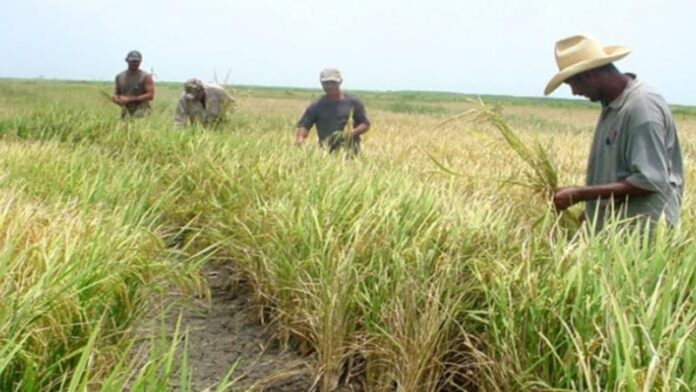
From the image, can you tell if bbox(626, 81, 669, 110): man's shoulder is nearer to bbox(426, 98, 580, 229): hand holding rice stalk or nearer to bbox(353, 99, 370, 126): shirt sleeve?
bbox(426, 98, 580, 229): hand holding rice stalk

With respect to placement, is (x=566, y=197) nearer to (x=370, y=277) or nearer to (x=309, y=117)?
(x=370, y=277)

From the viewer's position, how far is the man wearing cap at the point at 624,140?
3.04m

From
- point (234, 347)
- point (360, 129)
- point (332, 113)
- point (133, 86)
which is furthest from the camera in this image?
point (133, 86)

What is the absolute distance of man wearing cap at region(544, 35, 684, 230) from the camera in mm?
3035

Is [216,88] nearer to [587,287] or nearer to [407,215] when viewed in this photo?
[407,215]

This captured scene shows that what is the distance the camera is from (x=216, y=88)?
24.4 feet

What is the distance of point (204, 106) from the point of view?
25.2 ft

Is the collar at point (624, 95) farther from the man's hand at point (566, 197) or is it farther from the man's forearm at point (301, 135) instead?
the man's forearm at point (301, 135)

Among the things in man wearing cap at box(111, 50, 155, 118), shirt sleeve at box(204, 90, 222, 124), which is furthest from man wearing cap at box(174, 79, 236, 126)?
man wearing cap at box(111, 50, 155, 118)

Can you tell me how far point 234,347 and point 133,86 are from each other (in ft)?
18.9

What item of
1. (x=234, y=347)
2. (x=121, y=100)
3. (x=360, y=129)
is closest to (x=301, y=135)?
(x=360, y=129)

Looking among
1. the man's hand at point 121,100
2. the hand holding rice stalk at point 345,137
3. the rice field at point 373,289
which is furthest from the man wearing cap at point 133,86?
the rice field at point 373,289

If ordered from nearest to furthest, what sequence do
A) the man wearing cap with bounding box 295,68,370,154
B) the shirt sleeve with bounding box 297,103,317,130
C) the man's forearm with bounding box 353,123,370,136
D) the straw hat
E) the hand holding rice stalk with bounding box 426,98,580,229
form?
the straw hat < the hand holding rice stalk with bounding box 426,98,580,229 < the man's forearm with bounding box 353,123,370,136 < the man wearing cap with bounding box 295,68,370,154 < the shirt sleeve with bounding box 297,103,317,130

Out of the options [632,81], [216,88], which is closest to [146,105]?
[216,88]
